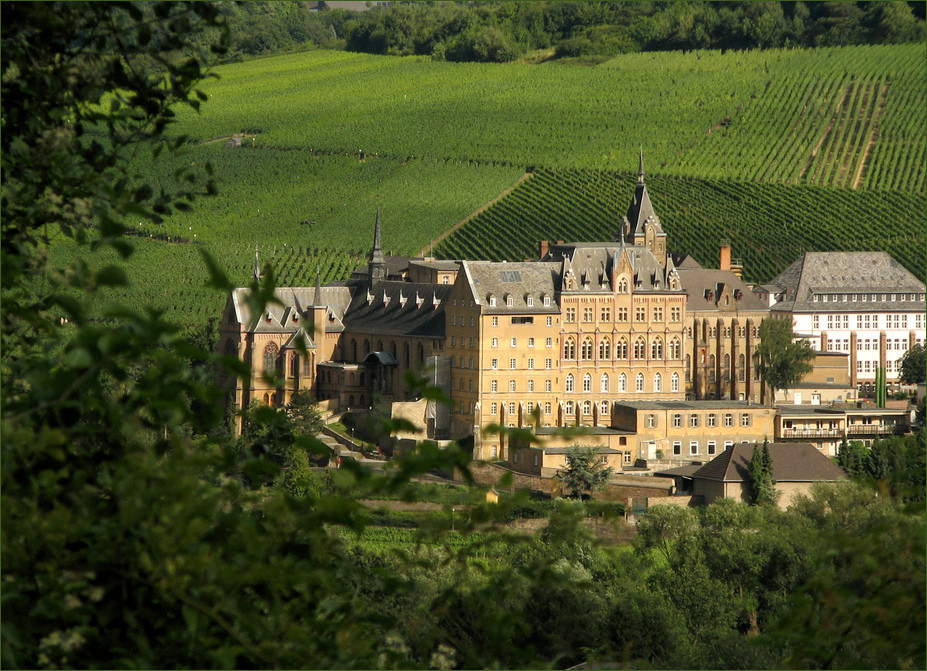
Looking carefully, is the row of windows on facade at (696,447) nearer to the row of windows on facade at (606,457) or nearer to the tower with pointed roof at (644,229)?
the row of windows on facade at (606,457)

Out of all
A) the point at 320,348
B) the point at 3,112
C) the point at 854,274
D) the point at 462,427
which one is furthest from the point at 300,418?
the point at 3,112

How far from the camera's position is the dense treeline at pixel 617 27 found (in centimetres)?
13825

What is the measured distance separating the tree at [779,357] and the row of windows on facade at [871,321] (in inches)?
482

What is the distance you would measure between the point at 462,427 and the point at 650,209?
2147 centimetres

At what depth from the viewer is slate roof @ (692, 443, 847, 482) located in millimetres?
62938

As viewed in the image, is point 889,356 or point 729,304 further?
point 889,356

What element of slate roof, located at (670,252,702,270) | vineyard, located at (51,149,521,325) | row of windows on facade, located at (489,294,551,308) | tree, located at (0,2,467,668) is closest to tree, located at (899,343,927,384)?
slate roof, located at (670,252,702,270)

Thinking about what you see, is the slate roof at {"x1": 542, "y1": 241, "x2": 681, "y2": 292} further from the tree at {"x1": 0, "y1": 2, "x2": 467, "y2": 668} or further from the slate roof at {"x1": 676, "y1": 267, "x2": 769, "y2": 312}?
the tree at {"x1": 0, "y1": 2, "x2": 467, "y2": 668}

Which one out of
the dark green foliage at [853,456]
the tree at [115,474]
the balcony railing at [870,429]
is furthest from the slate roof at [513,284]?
the tree at [115,474]

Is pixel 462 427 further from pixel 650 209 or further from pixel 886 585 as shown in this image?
pixel 886 585

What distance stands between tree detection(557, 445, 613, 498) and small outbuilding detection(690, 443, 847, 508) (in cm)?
388

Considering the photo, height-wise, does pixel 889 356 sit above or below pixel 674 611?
above

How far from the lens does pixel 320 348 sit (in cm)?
8088

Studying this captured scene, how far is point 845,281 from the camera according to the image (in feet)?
311
